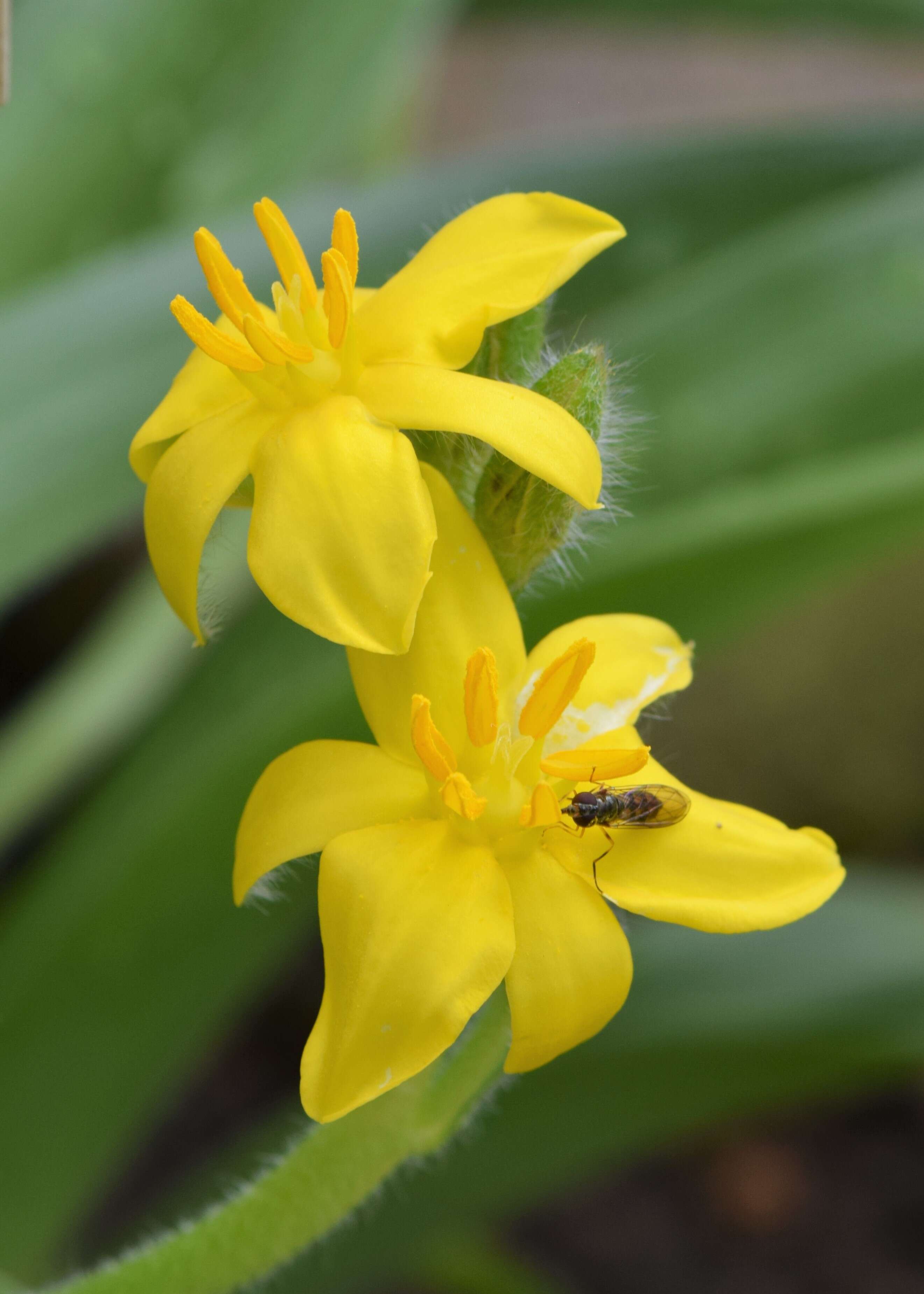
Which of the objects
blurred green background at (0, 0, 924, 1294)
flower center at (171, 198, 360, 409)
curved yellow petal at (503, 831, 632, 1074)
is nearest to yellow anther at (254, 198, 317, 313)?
flower center at (171, 198, 360, 409)

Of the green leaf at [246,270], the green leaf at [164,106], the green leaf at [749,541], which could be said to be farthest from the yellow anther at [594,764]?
the green leaf at [164,106]

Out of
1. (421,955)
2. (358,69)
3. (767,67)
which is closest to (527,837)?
(421,955)

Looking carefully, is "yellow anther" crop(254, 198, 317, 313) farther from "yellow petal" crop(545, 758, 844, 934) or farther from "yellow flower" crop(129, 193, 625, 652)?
"yellow petal" crop(545, 758, 844, 934)

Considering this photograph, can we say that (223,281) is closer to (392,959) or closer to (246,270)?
(392,959)

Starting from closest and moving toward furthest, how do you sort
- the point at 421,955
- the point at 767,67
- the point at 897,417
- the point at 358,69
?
the point at 421,955, the point at 897,417, the point at 358,69, the point at 767,67

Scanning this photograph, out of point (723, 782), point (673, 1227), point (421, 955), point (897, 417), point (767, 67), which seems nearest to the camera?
point (421, 955)

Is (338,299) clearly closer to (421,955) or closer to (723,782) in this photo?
(421,955)
